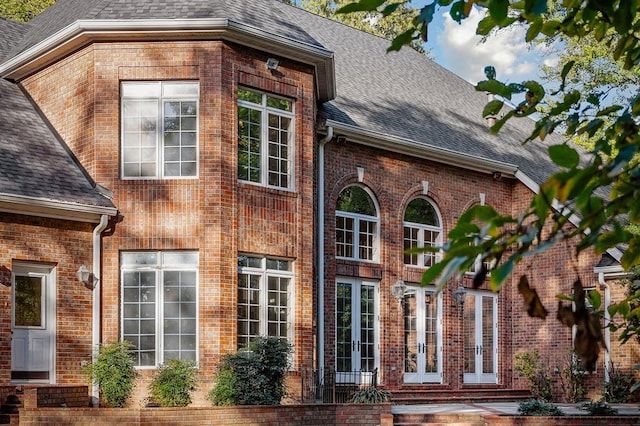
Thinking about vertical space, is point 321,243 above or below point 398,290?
above

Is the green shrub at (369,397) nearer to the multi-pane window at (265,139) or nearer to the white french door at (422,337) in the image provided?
the multi-pane window at (265,139)

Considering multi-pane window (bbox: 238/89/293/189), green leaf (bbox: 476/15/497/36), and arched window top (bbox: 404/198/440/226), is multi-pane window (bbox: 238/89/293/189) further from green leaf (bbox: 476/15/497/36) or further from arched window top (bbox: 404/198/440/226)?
green leaf (bbox: 476/15/497/36)

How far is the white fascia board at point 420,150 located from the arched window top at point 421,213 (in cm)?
98

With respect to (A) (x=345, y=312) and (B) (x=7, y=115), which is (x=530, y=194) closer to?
(A) (x=345, y=312)

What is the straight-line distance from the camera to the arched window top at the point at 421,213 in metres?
20.3

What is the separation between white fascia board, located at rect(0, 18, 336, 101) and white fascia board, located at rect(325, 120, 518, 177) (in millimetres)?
2071

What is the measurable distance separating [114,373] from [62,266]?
74.4 inches

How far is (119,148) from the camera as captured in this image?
50.4ft

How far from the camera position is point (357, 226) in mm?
19109

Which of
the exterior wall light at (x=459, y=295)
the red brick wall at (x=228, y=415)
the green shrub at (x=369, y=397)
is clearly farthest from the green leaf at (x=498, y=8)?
the exterior wall light at (x=459, y=295)

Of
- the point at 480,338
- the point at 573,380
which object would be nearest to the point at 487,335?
the point at 480,338

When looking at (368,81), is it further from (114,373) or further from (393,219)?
(114,373)

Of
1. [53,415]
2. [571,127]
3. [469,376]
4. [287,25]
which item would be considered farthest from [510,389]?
[571,127]

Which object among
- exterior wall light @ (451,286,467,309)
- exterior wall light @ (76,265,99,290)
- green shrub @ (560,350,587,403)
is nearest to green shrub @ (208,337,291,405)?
exterior wall light @ (76,265,99,290)
